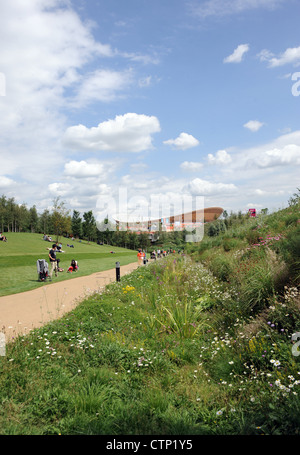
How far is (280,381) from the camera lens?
11.4ft

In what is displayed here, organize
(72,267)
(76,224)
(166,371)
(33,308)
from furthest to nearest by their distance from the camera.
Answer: (76,224), (72,267), (33,308), (166,371)

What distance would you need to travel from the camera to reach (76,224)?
3019 inches

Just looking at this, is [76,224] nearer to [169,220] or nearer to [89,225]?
[89,225]

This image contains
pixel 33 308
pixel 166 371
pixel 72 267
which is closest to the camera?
pixel 166 371

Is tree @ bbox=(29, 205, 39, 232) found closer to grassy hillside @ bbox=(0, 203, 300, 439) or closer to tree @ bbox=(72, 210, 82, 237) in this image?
tree @ bbox=(72, 210, 82, 237)

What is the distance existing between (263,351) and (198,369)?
1020 mm

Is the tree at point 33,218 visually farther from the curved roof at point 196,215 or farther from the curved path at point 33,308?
the curved path at point 33,308

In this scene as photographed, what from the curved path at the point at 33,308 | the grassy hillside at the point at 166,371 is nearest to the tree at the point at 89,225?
the curved path at the point at 33,308

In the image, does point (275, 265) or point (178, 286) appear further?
point (178, 286)

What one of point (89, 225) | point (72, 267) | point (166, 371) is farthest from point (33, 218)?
point (166, 371)

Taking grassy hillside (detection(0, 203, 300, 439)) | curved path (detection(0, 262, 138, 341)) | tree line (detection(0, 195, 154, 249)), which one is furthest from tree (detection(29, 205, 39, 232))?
grassy hillside (detection(0, 203, 300, 439))

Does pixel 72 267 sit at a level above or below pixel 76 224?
below
